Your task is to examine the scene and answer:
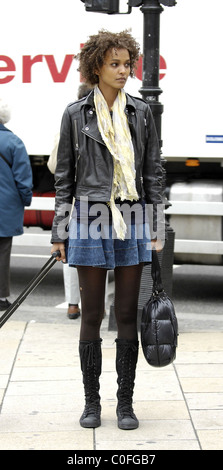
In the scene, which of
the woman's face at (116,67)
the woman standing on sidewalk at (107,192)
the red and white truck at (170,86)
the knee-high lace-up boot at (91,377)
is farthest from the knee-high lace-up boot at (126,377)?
the red and white truck at (170,86)

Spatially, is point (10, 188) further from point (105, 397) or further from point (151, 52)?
point (105, 397)

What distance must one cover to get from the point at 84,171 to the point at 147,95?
2468 mm

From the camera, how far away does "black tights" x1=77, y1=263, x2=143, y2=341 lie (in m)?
4.62

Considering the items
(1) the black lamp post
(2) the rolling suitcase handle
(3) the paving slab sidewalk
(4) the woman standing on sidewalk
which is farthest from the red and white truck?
(2) the rolling suitcase handle

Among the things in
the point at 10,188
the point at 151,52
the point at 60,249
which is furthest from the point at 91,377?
the point at 10,188

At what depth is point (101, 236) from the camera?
4570 mm

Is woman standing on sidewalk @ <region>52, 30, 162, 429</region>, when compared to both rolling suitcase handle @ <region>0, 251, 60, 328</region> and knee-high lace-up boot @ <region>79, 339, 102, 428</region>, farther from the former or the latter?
rolling suitcase handle @ <region>0, 251, 60, 328</region>

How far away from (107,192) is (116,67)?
0.62 m

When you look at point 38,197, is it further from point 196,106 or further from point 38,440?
point 38,440

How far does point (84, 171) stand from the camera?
14.9 ft

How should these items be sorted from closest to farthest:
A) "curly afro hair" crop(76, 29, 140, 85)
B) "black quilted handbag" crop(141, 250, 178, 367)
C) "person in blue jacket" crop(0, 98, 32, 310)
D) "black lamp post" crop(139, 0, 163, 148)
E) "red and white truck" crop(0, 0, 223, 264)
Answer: "curly afro hair" crop(76, 29, 140, 85) < "black quilted handbag" crop(141, 250, 178, 367) < "black lamp post" crop(139, 0, 163, 148) < "person in blue jacket" crop(0, 98, 32, 310) < "red and white truck" crop(0, 0, 223, 264)

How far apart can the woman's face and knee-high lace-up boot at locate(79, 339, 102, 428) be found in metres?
1.33

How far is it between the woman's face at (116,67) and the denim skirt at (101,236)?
1.99 feet

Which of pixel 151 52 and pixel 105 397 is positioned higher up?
pixel 151 52
